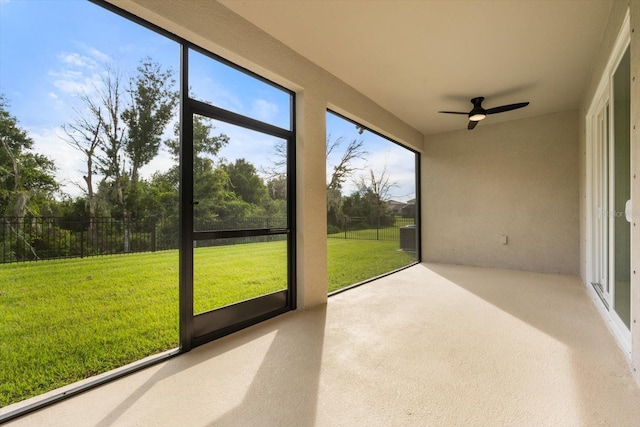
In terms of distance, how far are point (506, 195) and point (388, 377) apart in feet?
15.8

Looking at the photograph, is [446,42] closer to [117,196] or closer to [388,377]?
[388,377]

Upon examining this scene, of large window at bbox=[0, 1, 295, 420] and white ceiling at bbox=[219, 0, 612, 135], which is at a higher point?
white ceiling at bbox=[219, 0, 612, 135]

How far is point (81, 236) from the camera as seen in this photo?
6.44 feet

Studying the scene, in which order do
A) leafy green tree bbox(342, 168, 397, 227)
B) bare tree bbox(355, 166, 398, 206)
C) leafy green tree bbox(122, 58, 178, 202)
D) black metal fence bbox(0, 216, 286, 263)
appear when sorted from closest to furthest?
black metal fence bbox(0, 216, 286, 263) < leafy green tree bbox(122, 58, 178, 202) < leafy green tree bbox(342, 168, 397, 227) < bare tree bbox(355, 166, 398, 206)

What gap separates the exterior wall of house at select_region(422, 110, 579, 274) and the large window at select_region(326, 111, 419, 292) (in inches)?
21.3

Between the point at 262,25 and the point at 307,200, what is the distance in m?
1.69

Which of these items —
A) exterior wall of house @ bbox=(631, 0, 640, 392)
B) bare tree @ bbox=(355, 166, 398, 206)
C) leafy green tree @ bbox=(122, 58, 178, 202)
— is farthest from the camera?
bare tree @ bbox=(355, 166, 398, 206)

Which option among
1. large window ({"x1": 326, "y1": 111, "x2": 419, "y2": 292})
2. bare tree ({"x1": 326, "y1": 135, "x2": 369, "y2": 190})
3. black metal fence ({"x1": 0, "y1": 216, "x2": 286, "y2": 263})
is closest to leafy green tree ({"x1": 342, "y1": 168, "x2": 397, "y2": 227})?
large window ({"x1": 326, "y1": 111, "x2": 419, "y2": 292})

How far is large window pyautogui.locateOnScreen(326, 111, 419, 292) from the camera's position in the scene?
4152 mm

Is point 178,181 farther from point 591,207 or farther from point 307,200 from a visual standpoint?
point 591,207

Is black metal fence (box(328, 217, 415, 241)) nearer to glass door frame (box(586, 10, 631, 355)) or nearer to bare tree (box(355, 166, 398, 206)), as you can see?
bare tree (box(355, 166, 398, 206))

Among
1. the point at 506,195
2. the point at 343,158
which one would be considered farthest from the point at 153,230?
the point at 506,195

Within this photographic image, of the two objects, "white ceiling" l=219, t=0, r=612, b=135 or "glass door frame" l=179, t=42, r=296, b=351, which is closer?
"glass door frame" l=179, t=42, r=296, b=351

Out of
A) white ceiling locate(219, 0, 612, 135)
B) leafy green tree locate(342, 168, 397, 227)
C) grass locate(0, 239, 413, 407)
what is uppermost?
white ceiling locate(219, 0, 612, 135)
